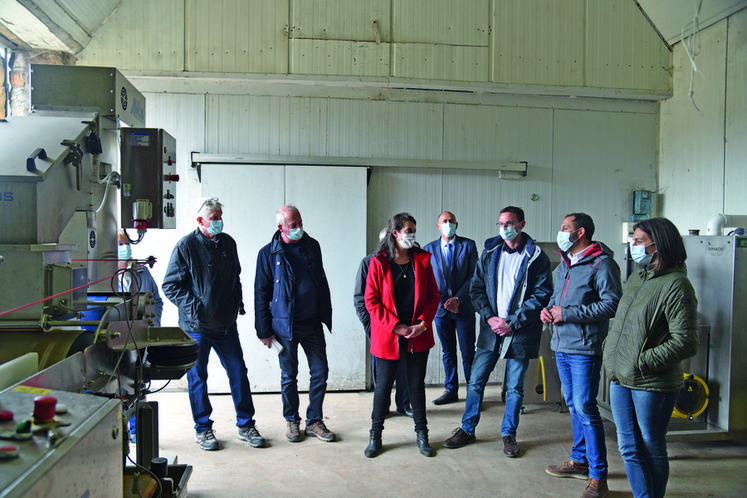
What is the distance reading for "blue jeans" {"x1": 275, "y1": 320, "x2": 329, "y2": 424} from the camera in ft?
12.0

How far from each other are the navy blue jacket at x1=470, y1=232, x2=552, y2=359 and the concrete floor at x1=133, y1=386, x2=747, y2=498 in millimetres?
716

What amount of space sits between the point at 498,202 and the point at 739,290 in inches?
82.7

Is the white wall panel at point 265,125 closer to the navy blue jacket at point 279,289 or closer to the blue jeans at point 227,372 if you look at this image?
the navy blue jacket at point 279,289

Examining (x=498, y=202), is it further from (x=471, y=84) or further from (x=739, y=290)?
(x=739, y=290)

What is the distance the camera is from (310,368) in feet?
12.1

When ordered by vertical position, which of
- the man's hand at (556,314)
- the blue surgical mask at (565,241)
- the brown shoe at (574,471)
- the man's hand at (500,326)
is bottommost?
the brown shoe at (574,471)

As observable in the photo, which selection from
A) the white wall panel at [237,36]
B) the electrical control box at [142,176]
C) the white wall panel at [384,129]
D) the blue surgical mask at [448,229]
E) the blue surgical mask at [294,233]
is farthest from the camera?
the white wall panel at [384,129]

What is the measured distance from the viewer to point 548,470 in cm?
318

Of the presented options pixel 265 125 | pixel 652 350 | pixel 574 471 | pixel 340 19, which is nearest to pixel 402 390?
pixel 574 471

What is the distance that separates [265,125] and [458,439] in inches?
123

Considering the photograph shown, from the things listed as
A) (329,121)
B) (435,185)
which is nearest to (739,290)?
(435,185)

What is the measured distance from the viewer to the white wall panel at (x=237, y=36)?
15.1 feet

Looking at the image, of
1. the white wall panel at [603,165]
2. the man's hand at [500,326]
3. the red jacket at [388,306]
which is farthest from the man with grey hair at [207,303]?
the white wall panel at [603,165]

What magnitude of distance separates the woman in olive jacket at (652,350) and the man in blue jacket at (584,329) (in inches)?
17.5
